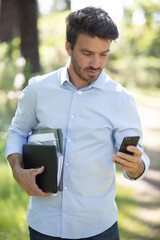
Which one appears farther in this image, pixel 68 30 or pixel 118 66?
pixel 118 66

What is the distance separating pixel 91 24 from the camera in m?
2.14

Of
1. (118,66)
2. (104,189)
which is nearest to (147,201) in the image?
(104,189)

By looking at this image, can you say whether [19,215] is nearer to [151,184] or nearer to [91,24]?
[91,24]

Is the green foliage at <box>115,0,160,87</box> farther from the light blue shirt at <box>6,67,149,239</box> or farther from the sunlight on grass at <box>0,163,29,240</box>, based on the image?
the light blue shirt at <box>6,67,149,239</box>

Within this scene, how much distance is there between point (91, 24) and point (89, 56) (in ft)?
0.56

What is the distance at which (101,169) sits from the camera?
86.4 inches

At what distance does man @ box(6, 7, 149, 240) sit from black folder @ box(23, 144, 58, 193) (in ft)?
0.17

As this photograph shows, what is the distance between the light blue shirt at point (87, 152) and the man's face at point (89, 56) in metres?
0.06

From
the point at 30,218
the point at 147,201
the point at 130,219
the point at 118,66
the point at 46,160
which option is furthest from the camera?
the point at 118,66

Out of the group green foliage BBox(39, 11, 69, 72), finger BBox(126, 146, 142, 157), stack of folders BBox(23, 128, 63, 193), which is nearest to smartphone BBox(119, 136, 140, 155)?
finger BBox(126, 146, 142, 157)

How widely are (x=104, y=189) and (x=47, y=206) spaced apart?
0.33 meters

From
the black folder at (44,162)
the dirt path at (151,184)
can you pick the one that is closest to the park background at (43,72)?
the dirt path at (151,184)

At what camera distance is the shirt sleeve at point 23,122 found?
7.63 feet

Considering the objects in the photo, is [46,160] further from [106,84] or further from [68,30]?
[68,30]
